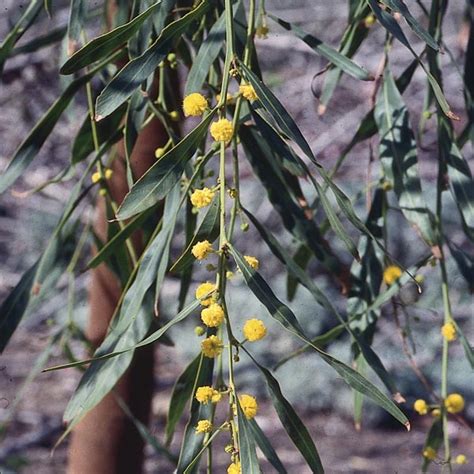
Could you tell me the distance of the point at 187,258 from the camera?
77cm

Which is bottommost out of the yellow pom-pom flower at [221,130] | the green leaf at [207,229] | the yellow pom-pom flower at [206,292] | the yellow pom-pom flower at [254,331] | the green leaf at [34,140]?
the yellow pom-pom flower at [254,331]

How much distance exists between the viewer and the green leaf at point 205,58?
90cm

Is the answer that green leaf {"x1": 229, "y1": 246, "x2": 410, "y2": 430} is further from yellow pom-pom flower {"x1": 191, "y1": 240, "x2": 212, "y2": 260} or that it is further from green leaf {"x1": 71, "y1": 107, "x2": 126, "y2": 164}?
green leaf {"x1": 71, "y1": 107, "x2": 126, "y2": 164}

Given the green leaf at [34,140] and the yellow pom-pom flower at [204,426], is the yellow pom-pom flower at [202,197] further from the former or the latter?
the green leaf at [34,140]

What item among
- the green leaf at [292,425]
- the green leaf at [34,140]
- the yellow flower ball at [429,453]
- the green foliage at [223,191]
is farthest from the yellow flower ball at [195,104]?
the yellow flower ball at [429,453]

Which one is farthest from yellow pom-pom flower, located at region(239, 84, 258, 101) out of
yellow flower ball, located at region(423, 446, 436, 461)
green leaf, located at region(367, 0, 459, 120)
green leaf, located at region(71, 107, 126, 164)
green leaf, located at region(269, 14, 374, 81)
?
yellow flower ball, located at region(423, 446, 436, 461)

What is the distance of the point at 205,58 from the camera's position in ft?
3.03

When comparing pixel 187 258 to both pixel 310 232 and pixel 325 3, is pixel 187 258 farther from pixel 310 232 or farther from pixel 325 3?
pixel 325 3

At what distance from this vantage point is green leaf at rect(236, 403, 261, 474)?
65 centimetres

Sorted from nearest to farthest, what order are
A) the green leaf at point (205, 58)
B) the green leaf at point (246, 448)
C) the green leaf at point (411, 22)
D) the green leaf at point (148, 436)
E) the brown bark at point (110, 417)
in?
1. the green leaf at point (246, 448)
2. the green leaf at point (411, 22)
3. the green leaf at point (205, 58)
4. the green leaf at point (148, 436)
5. the brown bark at point (110, 417)

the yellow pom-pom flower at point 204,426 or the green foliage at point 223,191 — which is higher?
the green foliage at point 223,191

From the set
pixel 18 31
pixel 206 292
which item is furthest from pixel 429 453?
pixel 18 31

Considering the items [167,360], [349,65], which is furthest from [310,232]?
[167,360]

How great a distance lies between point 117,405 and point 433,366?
1754mm
